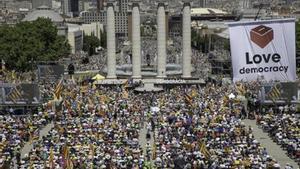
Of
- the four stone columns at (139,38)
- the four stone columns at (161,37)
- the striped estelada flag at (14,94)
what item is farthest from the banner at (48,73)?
the striped estelada flag at (14,94)

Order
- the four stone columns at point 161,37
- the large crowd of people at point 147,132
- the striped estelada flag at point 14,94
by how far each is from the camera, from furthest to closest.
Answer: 1. the four stone columns at point 161,37
2. the striped estelada flag at point 14,94
3. the large crowd of people at point 147,132

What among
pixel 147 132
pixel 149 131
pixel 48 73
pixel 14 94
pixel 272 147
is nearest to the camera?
pixel 272 147

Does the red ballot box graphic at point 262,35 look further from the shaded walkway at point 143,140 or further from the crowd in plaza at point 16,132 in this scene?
the crowd in plaza at point 16,132

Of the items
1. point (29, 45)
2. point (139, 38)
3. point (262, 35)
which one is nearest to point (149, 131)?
point (262, 35)

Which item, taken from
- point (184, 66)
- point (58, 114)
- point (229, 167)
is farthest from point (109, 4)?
point (229, 167)

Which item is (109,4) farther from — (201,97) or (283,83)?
(283,83)

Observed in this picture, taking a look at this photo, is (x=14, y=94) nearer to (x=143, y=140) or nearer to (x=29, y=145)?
(x=29, y=145)
